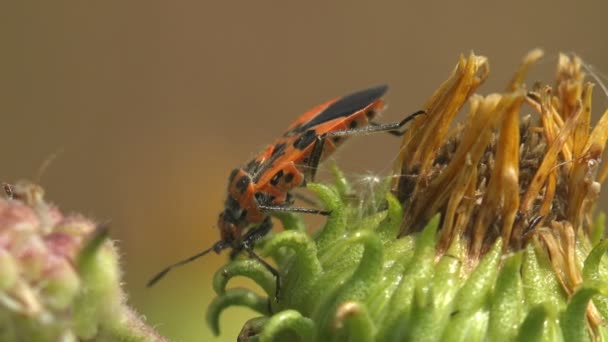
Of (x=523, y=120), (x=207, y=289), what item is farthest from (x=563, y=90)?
(x=207, y=289)

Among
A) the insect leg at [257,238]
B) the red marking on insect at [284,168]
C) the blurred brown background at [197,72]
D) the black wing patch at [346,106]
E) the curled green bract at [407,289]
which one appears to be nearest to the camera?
the curled green bract at [407,289]

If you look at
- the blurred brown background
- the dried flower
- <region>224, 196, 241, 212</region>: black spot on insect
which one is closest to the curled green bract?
the dried flower

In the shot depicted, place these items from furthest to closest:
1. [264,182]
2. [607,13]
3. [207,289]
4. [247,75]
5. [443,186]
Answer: [607,13], [247,75], [207,289], [264,182], [443,186]

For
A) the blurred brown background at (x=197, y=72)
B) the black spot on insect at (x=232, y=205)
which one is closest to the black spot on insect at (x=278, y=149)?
the black spot on insect at (x=232, y=205)

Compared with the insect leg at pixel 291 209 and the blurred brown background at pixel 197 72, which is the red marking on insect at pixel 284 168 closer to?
the insect leg at pixel 291 209

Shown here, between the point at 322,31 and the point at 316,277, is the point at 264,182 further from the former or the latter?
the point at 322,31

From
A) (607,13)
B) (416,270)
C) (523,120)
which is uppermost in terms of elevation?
(523,120)
